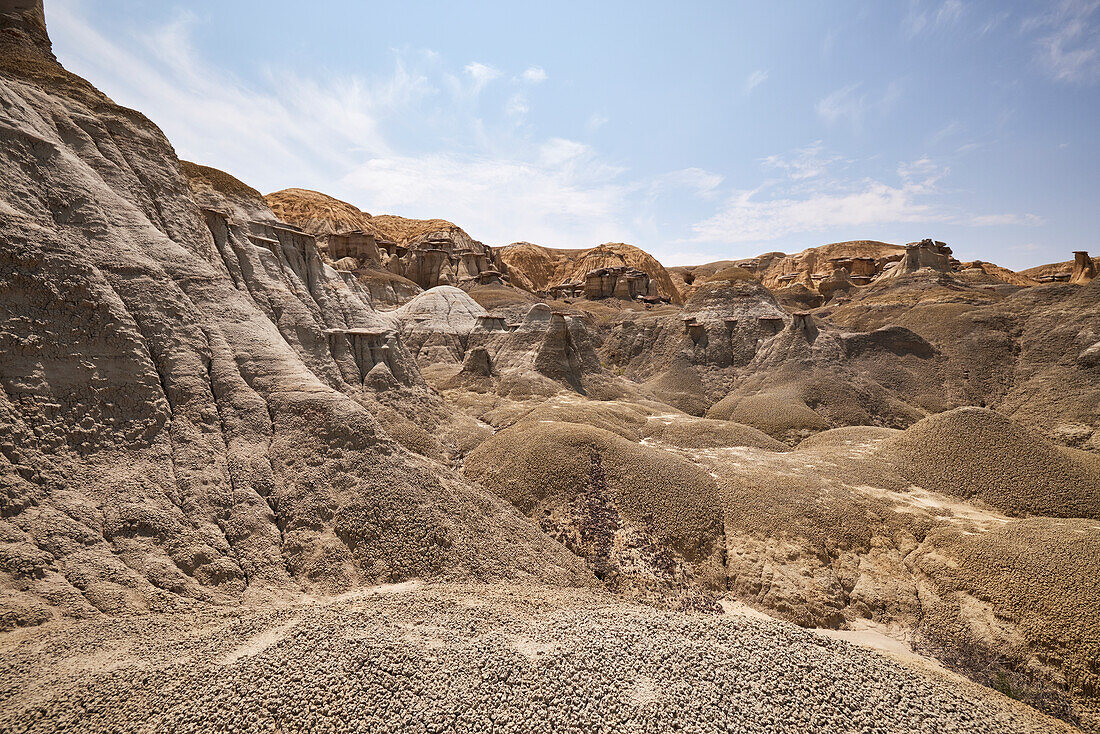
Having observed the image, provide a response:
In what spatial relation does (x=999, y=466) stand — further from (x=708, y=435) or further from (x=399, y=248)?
(x=399, y=248)

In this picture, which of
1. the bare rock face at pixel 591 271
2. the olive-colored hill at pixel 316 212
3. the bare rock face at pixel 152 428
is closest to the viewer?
the bare rock face at pixel 152 428

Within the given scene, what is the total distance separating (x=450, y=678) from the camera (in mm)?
7352

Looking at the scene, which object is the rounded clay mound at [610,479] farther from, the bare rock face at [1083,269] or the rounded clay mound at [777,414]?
the bare rock face at [1083,269]

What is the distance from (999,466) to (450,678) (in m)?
20.2

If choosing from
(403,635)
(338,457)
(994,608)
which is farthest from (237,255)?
(994,608)

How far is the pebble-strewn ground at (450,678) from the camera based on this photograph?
6.28 m

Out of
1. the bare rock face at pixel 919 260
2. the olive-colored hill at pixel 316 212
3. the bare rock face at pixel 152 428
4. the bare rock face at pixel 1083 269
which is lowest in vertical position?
A: the bare rock face at pixel 152 428

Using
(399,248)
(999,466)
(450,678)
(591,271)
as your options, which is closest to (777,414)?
(999,466)

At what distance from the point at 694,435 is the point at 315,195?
90.9m

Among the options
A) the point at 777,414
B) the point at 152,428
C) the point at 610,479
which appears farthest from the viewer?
the point at 777,414

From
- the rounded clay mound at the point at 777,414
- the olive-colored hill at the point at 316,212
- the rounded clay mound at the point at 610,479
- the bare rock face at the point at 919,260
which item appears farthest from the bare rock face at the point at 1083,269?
the olive-colored hill at the point at 316,212

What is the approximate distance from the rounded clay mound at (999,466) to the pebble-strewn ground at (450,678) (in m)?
9.75

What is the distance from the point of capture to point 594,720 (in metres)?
6.96

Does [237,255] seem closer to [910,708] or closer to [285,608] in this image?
[285,608]
